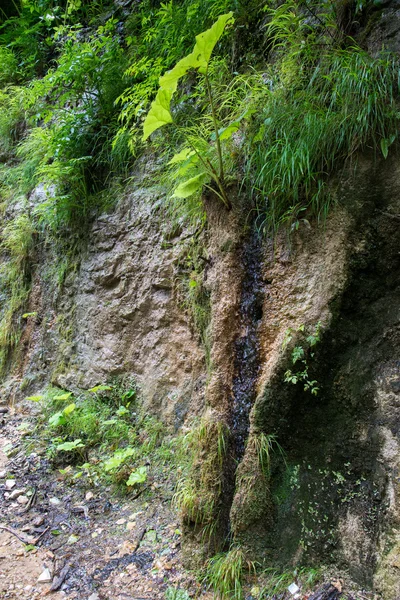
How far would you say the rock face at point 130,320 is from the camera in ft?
10.4

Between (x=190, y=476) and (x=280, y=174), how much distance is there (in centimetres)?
177

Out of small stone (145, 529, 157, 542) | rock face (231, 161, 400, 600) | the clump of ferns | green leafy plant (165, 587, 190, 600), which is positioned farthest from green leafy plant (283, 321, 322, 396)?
small stone (145, 529, 157, 542)

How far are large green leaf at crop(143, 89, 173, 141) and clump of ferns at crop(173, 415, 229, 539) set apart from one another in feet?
5.55

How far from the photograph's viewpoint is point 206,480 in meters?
2.21

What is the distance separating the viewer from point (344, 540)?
182 centimetres

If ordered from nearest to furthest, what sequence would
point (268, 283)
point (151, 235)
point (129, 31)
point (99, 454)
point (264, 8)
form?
point (268, 283)
point (264, 8)
point (99, 454)
point (151, 235)
point (129, 31)

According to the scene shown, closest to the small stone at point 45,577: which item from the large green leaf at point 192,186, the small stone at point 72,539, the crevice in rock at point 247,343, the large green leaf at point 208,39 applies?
the small stone at point 72,539

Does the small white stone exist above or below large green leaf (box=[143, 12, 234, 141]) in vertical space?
below

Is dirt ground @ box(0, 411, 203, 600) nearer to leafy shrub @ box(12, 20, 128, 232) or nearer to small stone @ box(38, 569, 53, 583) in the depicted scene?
small stone @ box(38, 569, 53, 583)

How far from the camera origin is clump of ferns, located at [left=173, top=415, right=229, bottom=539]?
7.10 feet

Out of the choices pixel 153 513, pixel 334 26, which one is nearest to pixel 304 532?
pixel 153 513

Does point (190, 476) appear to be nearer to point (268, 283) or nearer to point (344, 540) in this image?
point (344, 540)

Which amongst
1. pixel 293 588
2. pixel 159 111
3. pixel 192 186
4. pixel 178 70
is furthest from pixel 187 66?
pixel 293 588

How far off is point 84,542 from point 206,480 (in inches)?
37.9
